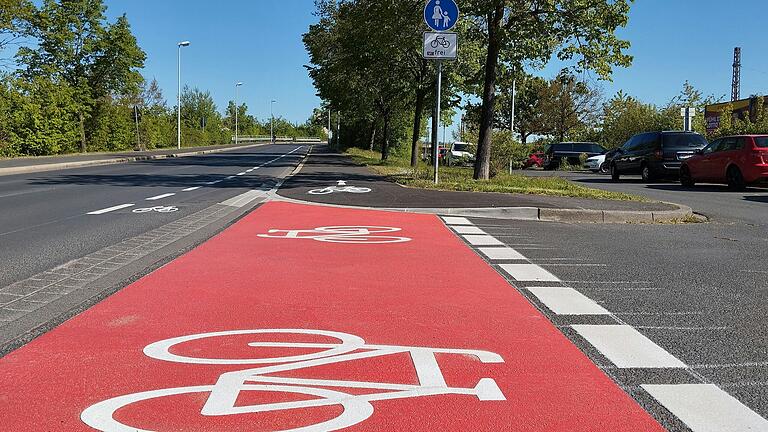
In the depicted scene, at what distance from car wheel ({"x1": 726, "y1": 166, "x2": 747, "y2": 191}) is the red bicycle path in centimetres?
1383

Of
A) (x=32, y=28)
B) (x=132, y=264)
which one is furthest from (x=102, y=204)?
(x=32, y=28)

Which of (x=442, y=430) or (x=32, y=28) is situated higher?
(x=32, y=28)

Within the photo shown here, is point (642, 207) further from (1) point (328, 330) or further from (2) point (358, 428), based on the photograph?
(2) point (358, 428)

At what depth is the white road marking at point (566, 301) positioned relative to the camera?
16.1 ft

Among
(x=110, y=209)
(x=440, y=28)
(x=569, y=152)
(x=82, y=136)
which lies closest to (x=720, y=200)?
(x=440, y=28)

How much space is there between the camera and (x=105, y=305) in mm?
A: 5016

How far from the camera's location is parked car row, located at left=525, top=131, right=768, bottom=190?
1719cm

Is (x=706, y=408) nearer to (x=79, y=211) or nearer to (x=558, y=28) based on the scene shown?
(x=79, y=211)

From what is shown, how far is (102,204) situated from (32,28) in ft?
120

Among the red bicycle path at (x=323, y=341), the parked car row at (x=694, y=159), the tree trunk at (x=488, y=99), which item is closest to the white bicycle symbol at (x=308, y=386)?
the red bicycle path at (x=323, y=341)

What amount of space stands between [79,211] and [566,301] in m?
9.48

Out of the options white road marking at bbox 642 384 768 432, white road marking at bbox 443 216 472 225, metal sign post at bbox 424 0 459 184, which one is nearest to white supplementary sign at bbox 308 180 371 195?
metal sign post at bbox 424 0 459 184

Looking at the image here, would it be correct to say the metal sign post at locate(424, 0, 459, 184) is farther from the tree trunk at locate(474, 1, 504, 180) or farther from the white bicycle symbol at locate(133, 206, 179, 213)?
the white bicycle symbol at locate(133, 206, 179, 213)

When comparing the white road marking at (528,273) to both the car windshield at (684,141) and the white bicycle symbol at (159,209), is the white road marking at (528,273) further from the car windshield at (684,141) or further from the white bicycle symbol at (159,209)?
the car windshield at (684,141)
